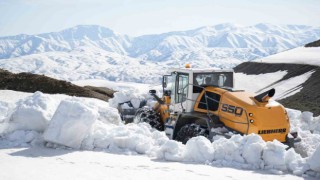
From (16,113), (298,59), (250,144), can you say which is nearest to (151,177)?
(250,144)

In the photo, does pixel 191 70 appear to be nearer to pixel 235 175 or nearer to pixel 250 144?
pixel 250 144

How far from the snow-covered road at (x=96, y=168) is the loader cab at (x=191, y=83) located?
363 cm

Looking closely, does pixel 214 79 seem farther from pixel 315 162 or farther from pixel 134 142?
pixel 315 162

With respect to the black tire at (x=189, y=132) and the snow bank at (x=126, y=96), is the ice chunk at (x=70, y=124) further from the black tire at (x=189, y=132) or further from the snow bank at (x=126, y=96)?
the snow bank at (x=126, y=96)

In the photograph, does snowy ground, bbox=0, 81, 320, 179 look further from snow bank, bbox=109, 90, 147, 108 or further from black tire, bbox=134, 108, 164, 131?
snow bank, bbox=109, 90, 147, 108

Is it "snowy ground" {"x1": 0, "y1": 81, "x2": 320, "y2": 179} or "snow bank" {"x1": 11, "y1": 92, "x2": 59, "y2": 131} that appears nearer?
"snowy ground" {"x1": 0, "y1": 81, "x2": 320, "y2": 179}

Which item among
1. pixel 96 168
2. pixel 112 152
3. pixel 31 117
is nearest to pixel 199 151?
pixel 112 152

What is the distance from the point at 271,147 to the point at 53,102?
640 cm

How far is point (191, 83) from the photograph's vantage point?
1293 centimetres

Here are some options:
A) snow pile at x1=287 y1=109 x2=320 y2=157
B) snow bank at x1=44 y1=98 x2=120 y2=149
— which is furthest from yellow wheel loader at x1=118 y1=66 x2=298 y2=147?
snow bank at x1=44 y1=98 x2=120 y2=149

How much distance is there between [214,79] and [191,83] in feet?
2.98

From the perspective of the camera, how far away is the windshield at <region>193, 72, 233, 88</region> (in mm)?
13047

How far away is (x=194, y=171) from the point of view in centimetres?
873

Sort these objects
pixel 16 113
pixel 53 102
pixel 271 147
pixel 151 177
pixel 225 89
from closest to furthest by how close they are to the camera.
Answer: pixel 151 177 < pixel 271 147 < pixel 16 113 < pixel 53 102 < pixel 225 89
